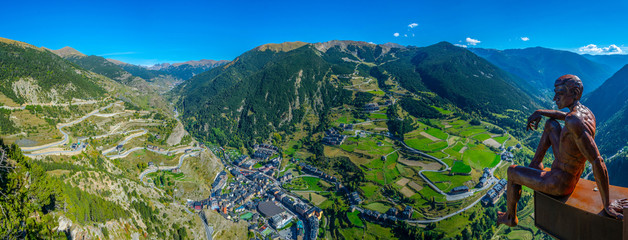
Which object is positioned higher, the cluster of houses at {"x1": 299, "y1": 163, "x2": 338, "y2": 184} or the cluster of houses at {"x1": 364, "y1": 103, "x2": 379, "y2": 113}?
the cluster of houses at {"x1": 364, "y1": 103, "x2": 379, "y2": 113}

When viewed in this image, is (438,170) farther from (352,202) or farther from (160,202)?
(160,202)

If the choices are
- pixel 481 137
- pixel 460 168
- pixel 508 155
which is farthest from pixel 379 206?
pixel 481 137

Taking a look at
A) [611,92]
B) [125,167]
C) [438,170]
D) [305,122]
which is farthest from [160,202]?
[611,92]

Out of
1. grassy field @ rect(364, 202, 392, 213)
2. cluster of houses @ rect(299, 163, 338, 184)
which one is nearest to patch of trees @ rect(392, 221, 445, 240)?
grassy field @ rect(364, 202, 392, 213)

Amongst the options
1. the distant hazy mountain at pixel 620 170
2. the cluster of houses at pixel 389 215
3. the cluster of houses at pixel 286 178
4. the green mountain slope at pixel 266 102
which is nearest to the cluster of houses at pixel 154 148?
the cluster of houses at pixel 286 178

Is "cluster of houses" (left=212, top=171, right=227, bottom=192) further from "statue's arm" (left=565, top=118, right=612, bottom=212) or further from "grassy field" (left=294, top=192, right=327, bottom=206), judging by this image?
"statue's arm" (left=565, top=118, right=612, bottom=212)

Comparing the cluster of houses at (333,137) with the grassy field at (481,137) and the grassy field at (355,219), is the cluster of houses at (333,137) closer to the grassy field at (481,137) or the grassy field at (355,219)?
the grassy field at (355,219)
